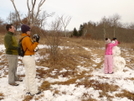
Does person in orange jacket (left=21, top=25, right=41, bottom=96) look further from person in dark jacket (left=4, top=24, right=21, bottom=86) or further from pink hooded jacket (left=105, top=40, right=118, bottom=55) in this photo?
pink hooded jacket (left=105, top=40, right=118, bottom=55)

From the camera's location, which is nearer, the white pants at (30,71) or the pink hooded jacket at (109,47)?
the white pants at (30,71)

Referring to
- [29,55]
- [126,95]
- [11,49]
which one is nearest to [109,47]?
[126,95]

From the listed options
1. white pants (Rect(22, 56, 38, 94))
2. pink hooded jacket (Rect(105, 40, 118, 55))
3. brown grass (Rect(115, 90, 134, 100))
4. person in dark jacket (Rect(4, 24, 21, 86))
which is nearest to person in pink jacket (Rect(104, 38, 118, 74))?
pink hooded jacket (Rect(105, 40, 118, 55))

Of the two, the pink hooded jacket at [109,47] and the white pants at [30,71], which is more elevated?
the pink hooded jacket at [109,47]

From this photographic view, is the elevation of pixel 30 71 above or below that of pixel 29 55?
below

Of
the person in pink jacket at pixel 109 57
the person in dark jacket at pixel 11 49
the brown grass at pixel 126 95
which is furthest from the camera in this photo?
the person in pink jacket at pixel 109 57

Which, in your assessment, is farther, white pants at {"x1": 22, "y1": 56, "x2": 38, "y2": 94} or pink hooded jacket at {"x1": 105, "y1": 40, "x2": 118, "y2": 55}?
pink hooded jacket at {"x1": 105, "y1": 40, "x2": 118, "y2": 55}

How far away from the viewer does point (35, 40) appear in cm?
367

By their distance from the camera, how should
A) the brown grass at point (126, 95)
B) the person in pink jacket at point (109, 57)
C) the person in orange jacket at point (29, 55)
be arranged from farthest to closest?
the person in pink jacket at point (109, 57), the brown grass at point (126, 95), the person in orange jacket at point (29, 55)

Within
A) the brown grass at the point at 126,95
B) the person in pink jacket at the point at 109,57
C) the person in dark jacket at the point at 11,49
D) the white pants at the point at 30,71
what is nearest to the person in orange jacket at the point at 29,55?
the white pants at the point at 30,71

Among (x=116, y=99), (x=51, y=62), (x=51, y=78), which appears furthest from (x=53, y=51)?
(x=116, y=99)

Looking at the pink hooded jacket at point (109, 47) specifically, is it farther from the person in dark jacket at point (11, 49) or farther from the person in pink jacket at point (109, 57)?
the person in dark jacket at point (11, 49)

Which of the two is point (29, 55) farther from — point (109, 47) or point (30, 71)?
point (109, 47)

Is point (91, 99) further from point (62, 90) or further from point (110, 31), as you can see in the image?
point (110, 31)
